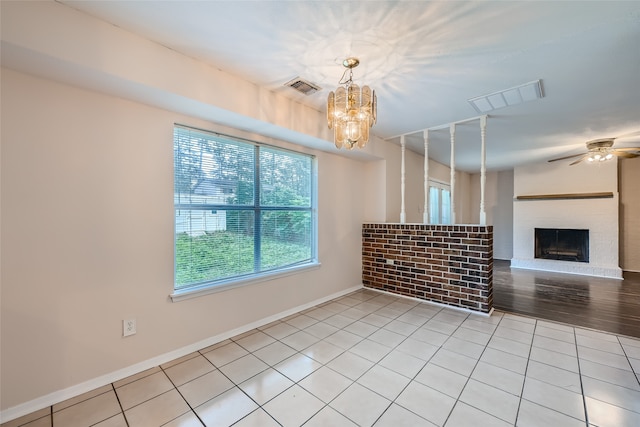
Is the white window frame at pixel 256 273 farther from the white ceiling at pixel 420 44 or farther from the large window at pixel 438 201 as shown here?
the large window at pixel 438 201

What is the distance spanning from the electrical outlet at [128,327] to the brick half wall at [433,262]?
3172 mm

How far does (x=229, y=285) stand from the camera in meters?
2.60

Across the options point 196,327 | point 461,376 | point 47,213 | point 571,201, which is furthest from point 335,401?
point 571,201

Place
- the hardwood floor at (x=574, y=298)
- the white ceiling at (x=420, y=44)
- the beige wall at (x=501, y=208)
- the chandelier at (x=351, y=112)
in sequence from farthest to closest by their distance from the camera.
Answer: the beige wall at (x=501, y=208) → the hardwood floor at (x=574, y=298) → the chandelier at (x=351, y=112) → the white ceiling at (x=420, y=44)

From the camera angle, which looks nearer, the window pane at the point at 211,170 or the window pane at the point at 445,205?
the window pane at the point at 211,170

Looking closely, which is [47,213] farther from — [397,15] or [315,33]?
[397,15]

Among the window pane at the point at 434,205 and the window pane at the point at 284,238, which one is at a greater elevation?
the window pane at the point at 434,205

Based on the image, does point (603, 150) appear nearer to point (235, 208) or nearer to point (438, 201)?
point (438, 201)

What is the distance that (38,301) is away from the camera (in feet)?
5.50

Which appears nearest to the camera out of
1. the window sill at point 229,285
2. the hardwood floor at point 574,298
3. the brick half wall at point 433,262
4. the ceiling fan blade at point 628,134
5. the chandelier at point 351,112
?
the chandelier at point 351,112

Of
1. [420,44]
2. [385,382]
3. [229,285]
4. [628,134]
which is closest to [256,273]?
[229,285]

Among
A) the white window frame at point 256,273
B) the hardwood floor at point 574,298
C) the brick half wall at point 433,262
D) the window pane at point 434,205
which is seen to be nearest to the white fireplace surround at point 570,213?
the hardwood floor at point 574,298

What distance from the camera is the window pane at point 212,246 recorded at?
7.74 feet

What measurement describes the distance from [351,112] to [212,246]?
1.79 metres
